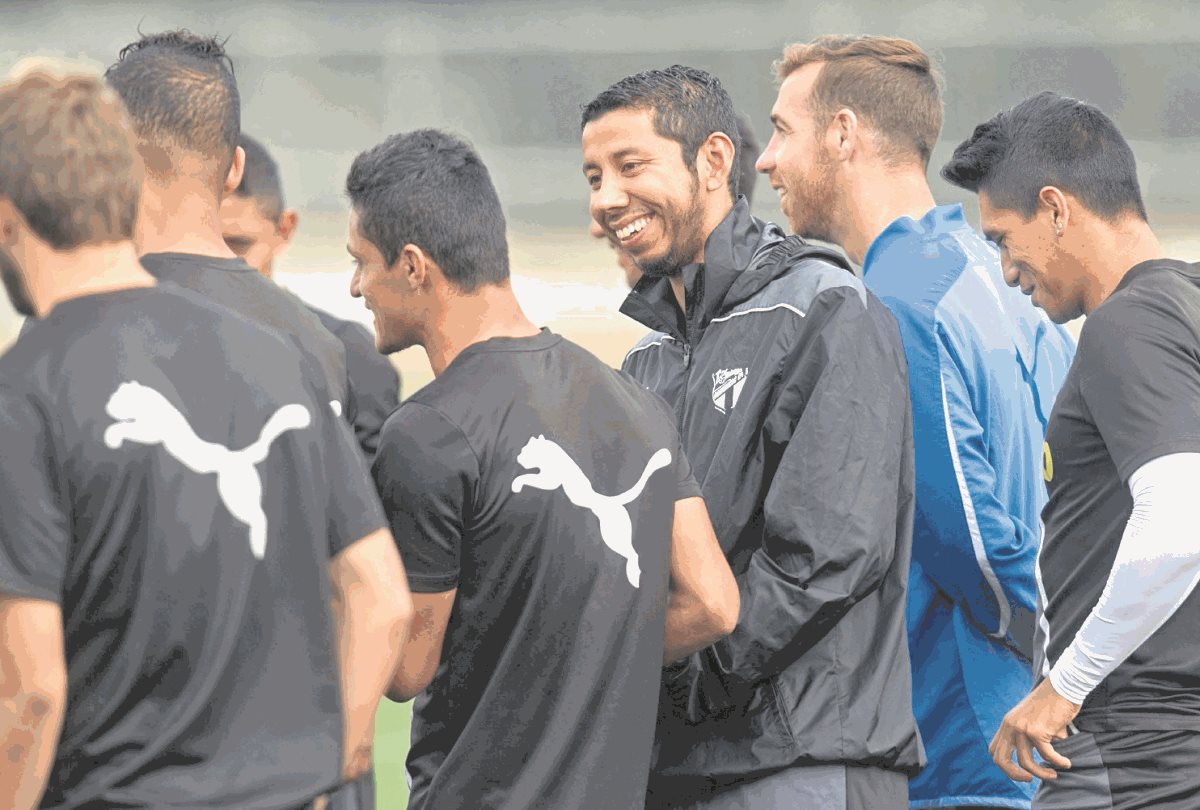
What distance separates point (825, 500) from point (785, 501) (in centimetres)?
6

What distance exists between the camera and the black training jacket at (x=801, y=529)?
103 inches

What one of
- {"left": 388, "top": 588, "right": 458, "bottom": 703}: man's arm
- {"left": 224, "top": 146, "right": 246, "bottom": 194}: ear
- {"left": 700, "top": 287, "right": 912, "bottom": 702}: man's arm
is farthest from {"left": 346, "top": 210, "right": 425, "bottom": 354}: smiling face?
{"left": 700, "top": 287, "right": 912, "bottom": 702}: man's arm

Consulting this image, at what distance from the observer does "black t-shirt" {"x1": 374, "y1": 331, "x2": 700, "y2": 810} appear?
235 cm

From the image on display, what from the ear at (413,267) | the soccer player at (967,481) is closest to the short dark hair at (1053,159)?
the soccer player at (967,481)

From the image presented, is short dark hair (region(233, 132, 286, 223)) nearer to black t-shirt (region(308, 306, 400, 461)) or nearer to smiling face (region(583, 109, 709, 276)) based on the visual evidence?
black t-shirt (region(308, 306, 400, 461))

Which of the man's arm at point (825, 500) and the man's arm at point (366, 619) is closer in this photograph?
the man's arm at point (366, 619)

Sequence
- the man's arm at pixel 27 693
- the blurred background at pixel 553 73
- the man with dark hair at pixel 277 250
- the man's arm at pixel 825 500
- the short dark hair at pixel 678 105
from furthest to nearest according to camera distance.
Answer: the blurred background at pixel 553 73 → the man with dark hair at pixel 277 250 → the short dark hair at pixel 678 105 → the man's arm at pixel 825 500 → the man's arm at pixel 27 693

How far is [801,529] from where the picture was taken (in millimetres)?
2627

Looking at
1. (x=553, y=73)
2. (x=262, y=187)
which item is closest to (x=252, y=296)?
(x=262, y=187)

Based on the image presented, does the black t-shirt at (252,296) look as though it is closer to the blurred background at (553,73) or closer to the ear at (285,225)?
the ear at (285,225)

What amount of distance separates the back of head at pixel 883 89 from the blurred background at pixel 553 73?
11725 millimetres

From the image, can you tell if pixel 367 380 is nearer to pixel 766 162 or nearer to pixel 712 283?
pixel 766 162

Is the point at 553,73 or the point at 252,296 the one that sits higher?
the point at 252,296

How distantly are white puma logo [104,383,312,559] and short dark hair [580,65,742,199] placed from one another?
4.16ft
